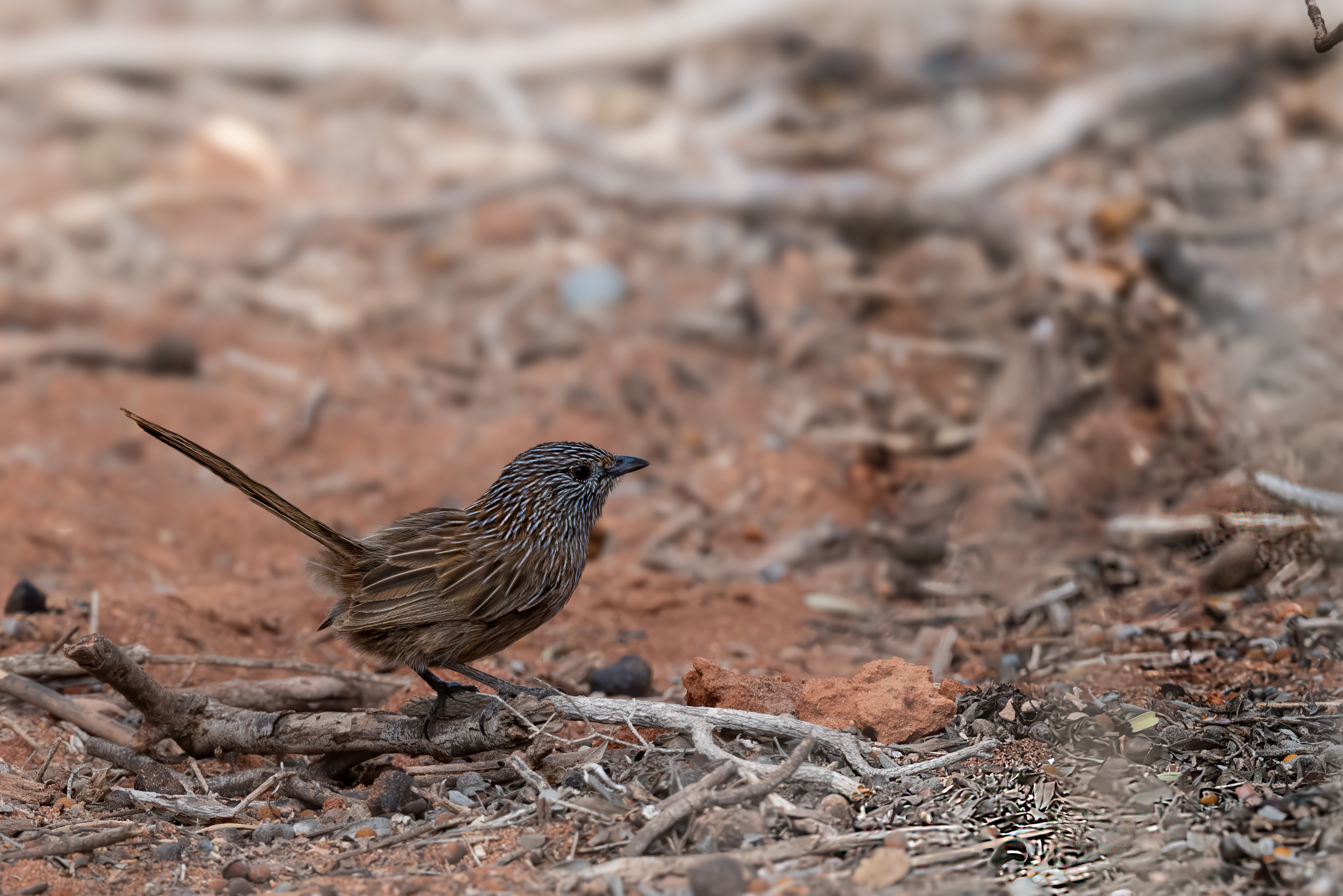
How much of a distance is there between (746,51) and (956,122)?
222 cm

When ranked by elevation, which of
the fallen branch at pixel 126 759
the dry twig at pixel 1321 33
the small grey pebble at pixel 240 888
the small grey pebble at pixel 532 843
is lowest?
the fallen branch at pixel 126 759

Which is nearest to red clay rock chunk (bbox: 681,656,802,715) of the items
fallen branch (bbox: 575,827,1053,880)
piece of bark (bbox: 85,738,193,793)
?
fallen branch (bbox: 575,827,1053,880)

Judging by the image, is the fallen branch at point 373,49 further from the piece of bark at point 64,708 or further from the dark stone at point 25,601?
the piece of bark at point 64,708

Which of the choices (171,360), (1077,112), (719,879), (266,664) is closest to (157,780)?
(266,664)

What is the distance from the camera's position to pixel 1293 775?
12.4ft

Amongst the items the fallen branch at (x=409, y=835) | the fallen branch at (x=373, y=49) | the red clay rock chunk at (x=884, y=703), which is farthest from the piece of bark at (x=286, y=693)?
the fallen branch at (x=373, y=49)

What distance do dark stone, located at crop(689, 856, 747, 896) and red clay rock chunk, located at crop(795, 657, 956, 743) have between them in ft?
3.24

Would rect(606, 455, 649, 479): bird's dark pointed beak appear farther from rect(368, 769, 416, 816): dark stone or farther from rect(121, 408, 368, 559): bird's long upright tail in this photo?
rect(368, 769, 416, 816): dark stone

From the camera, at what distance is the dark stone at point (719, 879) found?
3350 millimetres

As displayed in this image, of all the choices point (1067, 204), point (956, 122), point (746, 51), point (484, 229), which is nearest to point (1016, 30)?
point (956, 122)

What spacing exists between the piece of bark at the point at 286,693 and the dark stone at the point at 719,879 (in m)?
1.87

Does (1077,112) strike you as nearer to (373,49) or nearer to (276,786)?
(373,49)

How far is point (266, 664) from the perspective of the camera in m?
4.99

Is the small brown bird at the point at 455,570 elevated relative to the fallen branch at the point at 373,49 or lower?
lower
